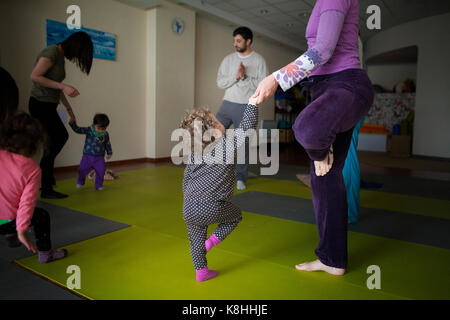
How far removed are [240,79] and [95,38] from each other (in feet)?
8.09

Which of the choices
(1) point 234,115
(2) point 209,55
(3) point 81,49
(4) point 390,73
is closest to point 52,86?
(3) point 81,49

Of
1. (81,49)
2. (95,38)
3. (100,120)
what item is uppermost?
(95,38)

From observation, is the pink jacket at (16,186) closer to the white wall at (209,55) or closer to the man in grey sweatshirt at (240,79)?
the man in grey sweatshirt at (240,79)

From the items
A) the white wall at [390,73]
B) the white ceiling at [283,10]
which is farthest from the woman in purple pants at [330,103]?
the white wall at [390,73]

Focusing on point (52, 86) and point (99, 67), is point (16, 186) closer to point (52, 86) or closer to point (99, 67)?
point (52, 86)

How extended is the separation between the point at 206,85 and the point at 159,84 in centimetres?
153

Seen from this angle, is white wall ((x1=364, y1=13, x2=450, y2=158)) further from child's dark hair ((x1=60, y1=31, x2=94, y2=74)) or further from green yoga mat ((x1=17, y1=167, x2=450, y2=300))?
child's dark hair ((x1=60, y1=31, x2=94, y2=74))

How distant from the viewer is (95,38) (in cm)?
479

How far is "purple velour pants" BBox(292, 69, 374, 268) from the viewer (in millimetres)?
1338

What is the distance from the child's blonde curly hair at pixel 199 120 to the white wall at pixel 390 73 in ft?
34.7

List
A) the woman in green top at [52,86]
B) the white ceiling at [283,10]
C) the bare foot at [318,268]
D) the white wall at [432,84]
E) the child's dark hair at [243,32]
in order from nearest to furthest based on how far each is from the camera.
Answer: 1. the bare foot at [318,268]
2. the woman in green top at [52,86]
3. the child's dark hair at [243,32]
4. the white ceiling at [283,10]
5. the white wall at [432,84]

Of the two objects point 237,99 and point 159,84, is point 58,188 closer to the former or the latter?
point 237,99

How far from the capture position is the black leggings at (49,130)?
296 cm

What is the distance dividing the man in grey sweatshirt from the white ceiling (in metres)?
2.36
